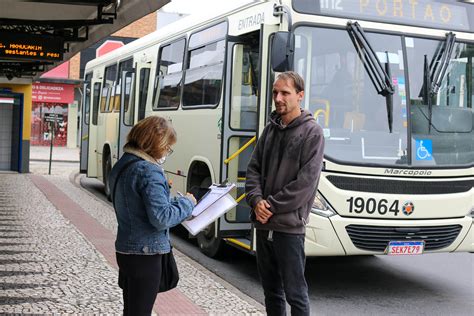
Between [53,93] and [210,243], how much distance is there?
35.9 m

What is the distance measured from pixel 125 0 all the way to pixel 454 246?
6232mm

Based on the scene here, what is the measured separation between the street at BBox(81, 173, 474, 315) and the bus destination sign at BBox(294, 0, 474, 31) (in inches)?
114

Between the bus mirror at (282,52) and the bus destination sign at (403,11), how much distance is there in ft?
1.63

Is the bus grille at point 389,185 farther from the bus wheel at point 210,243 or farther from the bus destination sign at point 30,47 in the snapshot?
the bus destination sign at point 30,47

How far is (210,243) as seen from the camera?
8.46 m

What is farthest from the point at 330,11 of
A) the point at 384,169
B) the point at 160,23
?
the point at 160,23

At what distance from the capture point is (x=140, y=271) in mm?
3531

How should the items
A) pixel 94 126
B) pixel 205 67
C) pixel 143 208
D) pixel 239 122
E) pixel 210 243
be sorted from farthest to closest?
pixel 94 126 → pixel 205 67 → pixel 210 243 → pixel 239 122 → pixel 143 208

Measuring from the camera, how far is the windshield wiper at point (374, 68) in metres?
6.51

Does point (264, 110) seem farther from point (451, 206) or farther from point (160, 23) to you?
point (160, 23)

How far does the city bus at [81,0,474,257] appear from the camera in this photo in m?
6.33

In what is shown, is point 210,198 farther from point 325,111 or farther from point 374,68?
point 374,68

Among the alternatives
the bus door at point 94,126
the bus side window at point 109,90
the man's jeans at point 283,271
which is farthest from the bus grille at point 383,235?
the bus door at point 94,126

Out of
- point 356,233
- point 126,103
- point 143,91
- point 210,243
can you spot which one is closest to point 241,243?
point 210,243
